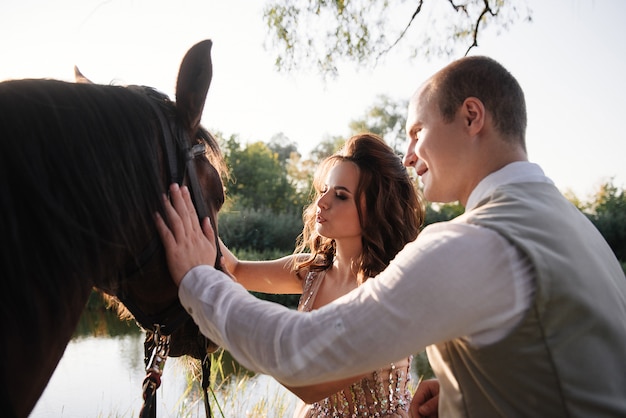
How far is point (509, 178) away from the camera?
4.99ft

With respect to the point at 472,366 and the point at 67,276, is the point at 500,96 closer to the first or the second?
the point at 472,366

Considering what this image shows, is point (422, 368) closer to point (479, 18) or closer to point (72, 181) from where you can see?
point (479, 18)

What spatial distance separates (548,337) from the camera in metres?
1.29

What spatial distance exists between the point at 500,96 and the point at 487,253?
1.96ft

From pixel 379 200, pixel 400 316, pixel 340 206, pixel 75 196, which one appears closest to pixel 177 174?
pixel 75 196

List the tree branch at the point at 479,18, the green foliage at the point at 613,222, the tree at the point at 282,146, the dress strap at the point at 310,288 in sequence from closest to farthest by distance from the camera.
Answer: the dress strap at the point at 310,288 < the tree branch at the point at 479,18 < the green foliage at the point at 613,222 < the tree at the point at 282,146

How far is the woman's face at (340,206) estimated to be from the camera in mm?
2834

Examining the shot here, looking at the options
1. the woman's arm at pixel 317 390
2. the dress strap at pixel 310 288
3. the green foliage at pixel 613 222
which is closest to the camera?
the woman's arm at pixel 317 390

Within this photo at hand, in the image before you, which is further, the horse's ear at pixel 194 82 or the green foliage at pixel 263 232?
the green foliage at pixel 263 232

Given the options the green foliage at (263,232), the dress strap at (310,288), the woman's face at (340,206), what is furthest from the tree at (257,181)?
the woman's face at (340,206)

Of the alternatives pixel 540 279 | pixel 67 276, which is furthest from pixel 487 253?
pixel 67 276

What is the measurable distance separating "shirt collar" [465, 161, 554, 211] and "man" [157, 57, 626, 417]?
27 millimetres

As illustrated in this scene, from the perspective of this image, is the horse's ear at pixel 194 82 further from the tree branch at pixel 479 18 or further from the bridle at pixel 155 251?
the tree branch at pixel 479 18

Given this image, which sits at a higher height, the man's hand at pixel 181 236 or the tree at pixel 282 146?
the man's hand at pixel 181 236
